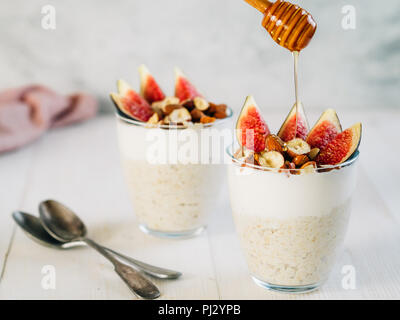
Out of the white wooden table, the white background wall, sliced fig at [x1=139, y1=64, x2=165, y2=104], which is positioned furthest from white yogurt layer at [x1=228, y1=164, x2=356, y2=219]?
the white background wall

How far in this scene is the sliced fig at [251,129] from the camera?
1.44m

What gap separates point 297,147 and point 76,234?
2.34 ft

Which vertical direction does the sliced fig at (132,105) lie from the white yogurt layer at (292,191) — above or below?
above

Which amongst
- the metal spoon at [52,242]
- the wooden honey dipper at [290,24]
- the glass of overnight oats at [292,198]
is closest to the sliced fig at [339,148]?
the glass of overnight oats at [292,198]

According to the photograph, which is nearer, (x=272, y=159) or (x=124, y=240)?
(x=272, y=159)

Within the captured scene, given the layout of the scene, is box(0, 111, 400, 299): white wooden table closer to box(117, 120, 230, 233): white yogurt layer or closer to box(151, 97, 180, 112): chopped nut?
box(117, 120, 230, 233): white yogurt layer

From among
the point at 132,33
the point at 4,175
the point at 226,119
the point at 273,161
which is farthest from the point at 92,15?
the point at 273,161

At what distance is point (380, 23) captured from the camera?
9.70ft

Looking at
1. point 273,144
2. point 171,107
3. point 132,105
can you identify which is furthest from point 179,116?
point 273,144

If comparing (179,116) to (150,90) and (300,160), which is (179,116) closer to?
(150,90)

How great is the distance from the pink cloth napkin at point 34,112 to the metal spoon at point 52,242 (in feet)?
2.43

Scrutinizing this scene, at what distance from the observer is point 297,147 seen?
1.39 metres

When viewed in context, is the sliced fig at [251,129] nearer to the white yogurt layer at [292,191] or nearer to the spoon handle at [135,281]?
the white yogurt layer at [292,191]
